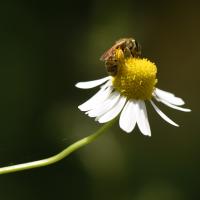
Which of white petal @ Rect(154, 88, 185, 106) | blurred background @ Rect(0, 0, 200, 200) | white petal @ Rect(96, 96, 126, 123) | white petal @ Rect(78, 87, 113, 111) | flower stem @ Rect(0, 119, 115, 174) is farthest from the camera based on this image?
blurred background @ Rect(0, 0, 200, 200)

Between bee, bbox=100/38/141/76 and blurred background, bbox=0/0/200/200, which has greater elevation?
bee, bbox=100/38/141/76

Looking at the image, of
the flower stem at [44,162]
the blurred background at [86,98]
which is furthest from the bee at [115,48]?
the blurred background at [86,98]

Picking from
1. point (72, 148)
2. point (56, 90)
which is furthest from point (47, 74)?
point (72, 148)

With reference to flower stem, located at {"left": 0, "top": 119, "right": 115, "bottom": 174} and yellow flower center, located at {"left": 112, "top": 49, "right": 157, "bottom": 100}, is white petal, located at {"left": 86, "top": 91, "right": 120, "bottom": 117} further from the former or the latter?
flower stem, located at {"left": 0, "top": 119, "right": 115, "bottom": 174}

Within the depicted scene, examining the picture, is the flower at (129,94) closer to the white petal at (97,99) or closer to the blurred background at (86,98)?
the white petal at (97,99)

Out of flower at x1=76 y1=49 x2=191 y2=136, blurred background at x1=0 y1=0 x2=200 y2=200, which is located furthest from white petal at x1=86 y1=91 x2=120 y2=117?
blurred background at x1=0 y1=0 x2=200 y2=200

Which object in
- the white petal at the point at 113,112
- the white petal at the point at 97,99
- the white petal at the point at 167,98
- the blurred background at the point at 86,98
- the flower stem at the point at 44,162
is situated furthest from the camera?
the blurred background at the point at 86,98

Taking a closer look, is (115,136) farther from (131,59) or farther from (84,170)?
(131,59)
